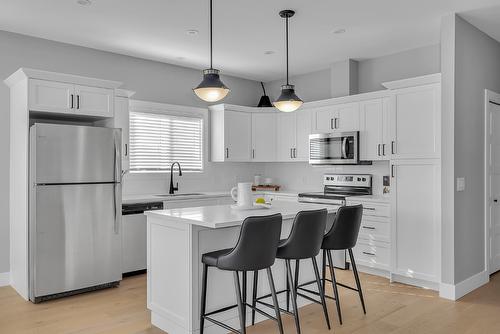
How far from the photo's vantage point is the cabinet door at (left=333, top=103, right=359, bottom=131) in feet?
16.8

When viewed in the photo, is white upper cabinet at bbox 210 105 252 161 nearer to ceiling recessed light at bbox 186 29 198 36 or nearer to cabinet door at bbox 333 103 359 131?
cabinet door at bbox 333 103 359 131

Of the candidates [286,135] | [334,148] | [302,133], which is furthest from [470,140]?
[286,135]

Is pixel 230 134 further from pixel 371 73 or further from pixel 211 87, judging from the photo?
pixel 211 87

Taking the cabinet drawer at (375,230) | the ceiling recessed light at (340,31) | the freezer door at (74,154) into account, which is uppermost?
the ceiling recessed light at (340,31)

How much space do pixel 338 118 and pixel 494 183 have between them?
1.98 meters

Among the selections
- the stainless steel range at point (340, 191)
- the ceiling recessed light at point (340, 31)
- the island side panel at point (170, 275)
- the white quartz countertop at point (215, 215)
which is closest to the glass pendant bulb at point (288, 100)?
the white quartz countertop at point (215, 215)

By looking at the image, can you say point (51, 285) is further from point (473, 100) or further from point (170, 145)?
point (473, 100)

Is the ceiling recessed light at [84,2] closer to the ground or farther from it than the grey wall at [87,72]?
farther from it

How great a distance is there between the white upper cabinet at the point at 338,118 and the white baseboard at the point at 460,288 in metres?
2.11

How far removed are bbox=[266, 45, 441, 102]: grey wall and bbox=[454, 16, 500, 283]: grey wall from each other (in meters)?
0.55

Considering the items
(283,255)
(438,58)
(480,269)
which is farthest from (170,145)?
(480,269)

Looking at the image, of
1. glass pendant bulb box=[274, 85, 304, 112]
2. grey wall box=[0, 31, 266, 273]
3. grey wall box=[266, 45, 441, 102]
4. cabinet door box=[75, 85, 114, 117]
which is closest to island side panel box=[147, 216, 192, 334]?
glass pendant bulb box=[274, 85, 304, 112]

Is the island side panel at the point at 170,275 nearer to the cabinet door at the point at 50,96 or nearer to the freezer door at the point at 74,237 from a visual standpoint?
the freezer door at the point at 74,237

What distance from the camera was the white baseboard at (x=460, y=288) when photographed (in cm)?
391
